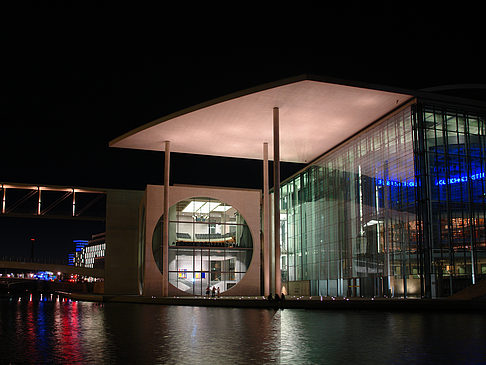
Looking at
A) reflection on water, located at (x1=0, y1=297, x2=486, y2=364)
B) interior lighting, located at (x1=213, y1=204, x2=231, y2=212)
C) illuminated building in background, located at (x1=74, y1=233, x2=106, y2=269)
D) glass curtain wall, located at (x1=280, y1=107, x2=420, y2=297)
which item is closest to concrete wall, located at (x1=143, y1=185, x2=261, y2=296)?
interior lighting, located at (x1=213, y1=204, x2=231, y2=212)

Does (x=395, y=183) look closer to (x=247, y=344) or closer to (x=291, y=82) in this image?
(x=291, y=82)

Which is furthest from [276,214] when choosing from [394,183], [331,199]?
[331,199]

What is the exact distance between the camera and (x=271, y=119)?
30.3 meters

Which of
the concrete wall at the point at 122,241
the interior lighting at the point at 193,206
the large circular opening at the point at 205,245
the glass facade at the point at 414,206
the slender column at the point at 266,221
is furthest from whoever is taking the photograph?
the concrete wall at the point at 122,241

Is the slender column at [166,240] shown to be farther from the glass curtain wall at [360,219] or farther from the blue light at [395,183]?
the blue light at [395,183]

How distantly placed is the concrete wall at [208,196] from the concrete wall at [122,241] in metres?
9.20

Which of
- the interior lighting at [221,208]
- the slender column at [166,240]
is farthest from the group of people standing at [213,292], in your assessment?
the interior lighting at [221,208]

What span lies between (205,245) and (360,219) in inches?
422

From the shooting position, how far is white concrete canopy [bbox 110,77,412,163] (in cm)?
2628

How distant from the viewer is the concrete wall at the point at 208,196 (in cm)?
3516

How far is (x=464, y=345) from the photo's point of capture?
8781 millimetres

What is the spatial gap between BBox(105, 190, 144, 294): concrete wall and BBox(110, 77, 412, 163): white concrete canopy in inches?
419

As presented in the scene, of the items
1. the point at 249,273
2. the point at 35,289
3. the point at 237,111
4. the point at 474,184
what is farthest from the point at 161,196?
the point at 35,289

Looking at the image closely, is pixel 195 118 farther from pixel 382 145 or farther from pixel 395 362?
pixel 395 362
